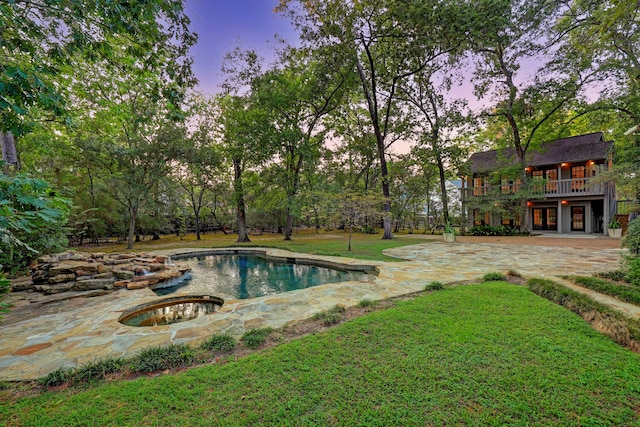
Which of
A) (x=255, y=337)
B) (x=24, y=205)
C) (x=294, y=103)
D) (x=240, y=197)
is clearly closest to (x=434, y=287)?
(x=255, y=337)

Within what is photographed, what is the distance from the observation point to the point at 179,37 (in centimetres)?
346

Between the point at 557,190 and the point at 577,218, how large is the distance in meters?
2.53

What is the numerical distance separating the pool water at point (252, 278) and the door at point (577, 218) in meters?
17.1

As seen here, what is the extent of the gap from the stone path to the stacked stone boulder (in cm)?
68

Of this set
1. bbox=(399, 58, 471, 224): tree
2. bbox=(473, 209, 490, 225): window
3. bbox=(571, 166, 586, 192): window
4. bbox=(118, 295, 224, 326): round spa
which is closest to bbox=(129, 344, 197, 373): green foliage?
bbox=(118, 295, 224, 326): round spa

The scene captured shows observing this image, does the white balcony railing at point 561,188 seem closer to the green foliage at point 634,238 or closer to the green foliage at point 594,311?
the green foliage at point 634,238

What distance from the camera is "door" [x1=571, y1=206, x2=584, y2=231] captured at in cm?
1552

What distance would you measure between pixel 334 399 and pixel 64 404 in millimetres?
2021

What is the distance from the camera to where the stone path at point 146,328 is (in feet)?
8.73

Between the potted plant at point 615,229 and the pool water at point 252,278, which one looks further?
the potted plant at point 615,229

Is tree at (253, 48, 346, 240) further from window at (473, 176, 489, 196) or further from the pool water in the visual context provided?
window at (473, 176, 489, 196)

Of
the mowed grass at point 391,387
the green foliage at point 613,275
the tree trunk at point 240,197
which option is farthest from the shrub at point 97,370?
the tree trunk at point 240,197

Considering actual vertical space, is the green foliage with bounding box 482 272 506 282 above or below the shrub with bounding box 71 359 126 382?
above

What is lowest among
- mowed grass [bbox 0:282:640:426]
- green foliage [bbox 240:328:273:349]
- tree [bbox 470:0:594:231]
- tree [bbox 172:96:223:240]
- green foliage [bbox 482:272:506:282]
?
green foliage [bbox 240:328:273:349]
